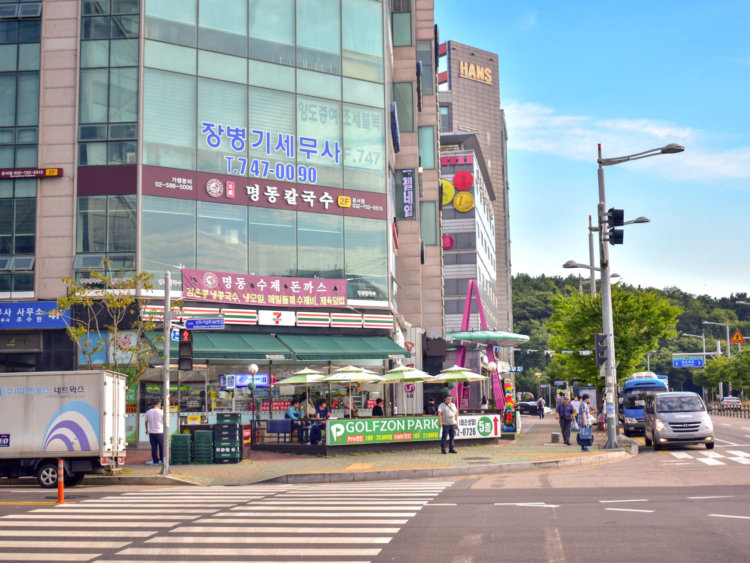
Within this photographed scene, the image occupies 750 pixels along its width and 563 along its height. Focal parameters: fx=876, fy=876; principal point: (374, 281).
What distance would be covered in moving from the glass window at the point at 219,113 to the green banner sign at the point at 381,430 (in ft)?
46.5

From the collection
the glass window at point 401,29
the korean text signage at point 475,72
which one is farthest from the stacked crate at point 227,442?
the korean text signage at point 475,72

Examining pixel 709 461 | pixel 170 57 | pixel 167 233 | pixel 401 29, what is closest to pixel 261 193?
pixel 167 233

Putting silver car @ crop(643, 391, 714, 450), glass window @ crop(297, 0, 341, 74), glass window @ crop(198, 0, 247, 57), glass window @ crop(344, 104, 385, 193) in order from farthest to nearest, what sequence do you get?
glass window @ crop(344, 104, 385, 193) < glass window @ crop(297, 0, 341, 74) < glass window @ crop(198, 0, 247, 57) < silver car @ crop(643, 391, 714, 450)

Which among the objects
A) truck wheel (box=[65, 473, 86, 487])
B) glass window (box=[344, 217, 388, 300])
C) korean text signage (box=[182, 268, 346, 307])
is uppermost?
glass window (box=[344, 217, 388, 300])

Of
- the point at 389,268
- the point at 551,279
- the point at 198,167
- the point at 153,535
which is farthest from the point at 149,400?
the point at 551,279

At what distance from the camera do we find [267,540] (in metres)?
12.1

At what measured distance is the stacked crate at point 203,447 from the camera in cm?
2708

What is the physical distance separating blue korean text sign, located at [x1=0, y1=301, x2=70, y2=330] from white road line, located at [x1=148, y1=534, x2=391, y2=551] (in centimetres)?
2430

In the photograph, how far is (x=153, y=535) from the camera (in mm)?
12805

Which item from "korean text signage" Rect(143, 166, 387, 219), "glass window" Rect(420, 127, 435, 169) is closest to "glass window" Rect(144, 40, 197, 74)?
"korean text signage" Rect(143, 166, 387, 219)

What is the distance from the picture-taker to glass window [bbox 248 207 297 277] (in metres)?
38.2

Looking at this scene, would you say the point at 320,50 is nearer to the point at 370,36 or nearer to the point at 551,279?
the point at 370,36

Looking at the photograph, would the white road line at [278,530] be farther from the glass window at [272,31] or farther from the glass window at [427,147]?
the glass window at [427,147]

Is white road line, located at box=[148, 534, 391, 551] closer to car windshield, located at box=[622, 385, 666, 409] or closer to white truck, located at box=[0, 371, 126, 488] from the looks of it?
white truck, located at box=[0, 371, 126, 488]
